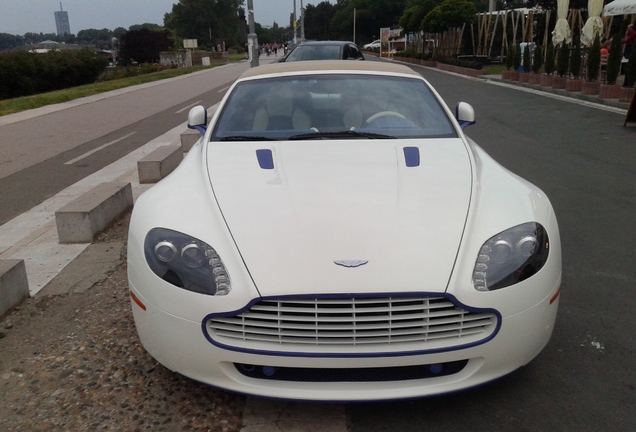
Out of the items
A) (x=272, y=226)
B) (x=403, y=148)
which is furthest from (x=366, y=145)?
(x=272, y=226)

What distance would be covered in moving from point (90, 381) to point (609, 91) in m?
15.6

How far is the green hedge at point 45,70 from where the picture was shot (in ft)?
84.8

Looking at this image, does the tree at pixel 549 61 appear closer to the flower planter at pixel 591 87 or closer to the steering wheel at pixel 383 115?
the flower planter at pixel 591 87

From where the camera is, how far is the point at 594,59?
16.2m

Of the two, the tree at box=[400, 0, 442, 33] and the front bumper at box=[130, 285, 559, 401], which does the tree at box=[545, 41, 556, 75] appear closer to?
the front bumper at box=[130, 285, 559, 401]

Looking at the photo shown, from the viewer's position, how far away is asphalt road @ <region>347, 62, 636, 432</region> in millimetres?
2682

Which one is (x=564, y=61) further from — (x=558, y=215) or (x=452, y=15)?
(x=452, y=15)

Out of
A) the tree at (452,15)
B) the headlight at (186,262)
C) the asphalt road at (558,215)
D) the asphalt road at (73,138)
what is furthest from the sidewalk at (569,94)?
the headlight at (186,262)

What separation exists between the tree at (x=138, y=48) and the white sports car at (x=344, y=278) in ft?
186

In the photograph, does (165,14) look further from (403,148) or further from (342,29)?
(403,148)

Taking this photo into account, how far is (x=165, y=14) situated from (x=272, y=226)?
479 feet

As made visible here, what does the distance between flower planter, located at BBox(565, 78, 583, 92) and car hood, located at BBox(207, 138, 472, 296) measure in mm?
15751

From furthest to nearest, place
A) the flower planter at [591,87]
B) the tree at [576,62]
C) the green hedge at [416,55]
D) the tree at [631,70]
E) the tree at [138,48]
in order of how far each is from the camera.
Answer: the tree at [138,48] < the green hedge at [416,55] < the tree at [576,62] < the flower planter at [591,87] < the tree at [631,70]

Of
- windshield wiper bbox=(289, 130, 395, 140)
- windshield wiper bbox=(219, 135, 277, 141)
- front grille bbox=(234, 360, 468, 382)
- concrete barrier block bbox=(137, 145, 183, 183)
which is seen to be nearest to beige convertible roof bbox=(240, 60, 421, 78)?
windshield wiper bbox=(289, 130, 395, 140)
